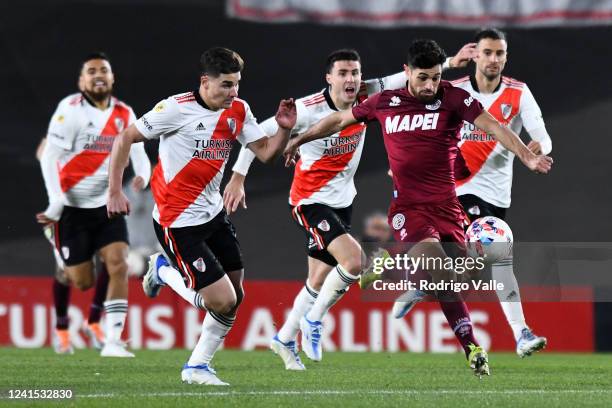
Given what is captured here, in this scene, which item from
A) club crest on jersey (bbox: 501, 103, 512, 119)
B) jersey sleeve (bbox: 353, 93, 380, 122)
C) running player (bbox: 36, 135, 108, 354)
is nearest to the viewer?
jersey sleeve (bbox: 353, 93, 380, 122)

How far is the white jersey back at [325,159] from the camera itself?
9.48m

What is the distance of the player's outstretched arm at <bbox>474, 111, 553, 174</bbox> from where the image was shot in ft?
23.1

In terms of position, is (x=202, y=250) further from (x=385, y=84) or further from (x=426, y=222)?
(x=385, y=84)

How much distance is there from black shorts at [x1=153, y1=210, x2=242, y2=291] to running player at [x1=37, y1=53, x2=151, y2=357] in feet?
8.97

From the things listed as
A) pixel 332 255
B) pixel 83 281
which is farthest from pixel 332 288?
pixel 83 281

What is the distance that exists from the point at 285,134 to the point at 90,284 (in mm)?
3766

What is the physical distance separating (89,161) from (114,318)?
1331mm

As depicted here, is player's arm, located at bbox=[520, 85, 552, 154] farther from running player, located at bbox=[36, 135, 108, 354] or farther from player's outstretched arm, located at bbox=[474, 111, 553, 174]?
running player, located at bbox=[36, 135, 108, 354]

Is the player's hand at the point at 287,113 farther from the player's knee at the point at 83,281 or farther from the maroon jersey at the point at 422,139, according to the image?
the player's knee at the point at 83,281

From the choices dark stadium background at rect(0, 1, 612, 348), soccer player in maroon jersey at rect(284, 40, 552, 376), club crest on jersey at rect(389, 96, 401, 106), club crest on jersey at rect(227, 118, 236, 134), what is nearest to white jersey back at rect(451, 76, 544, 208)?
soccer player in maroon jersey at rect(284, 40, 552, 376)

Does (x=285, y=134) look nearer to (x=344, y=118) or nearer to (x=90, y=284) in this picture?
(x=344, y=118)

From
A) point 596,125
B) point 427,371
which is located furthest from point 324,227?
point 596,125

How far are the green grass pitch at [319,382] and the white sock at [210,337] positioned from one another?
8.3 inches

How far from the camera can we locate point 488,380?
7.80 metres
